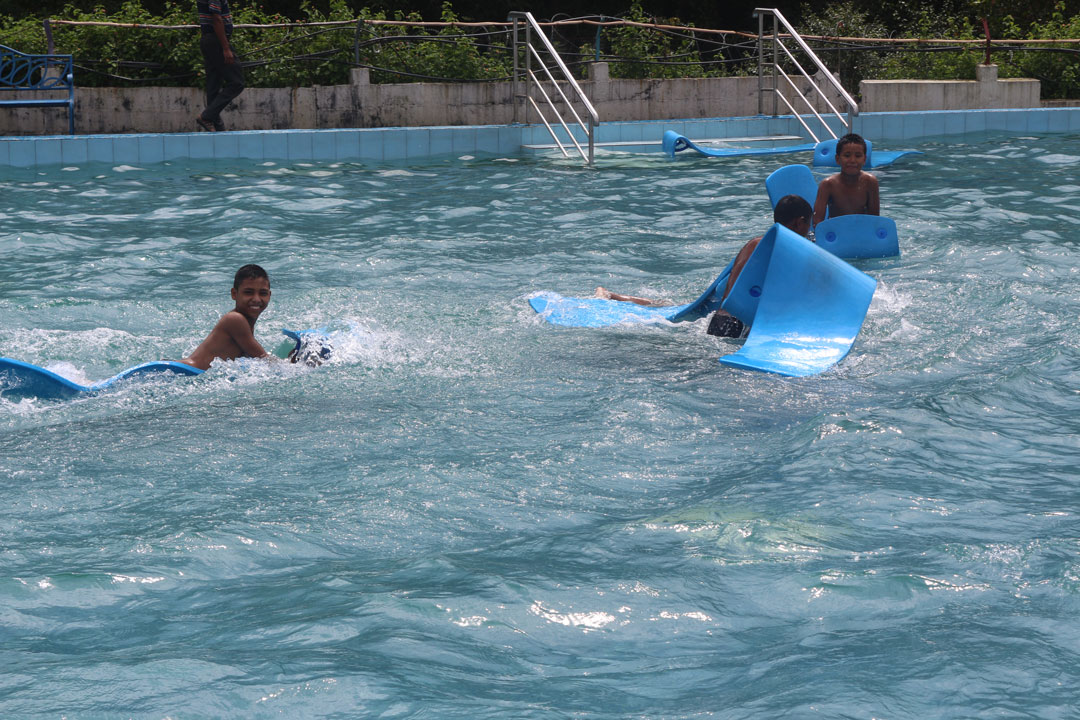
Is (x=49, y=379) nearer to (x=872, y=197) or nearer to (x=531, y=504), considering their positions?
(x=531, y=504)

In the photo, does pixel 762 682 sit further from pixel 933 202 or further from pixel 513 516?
pixel 933 202

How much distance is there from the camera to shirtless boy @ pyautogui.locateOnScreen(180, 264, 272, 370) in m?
6.73

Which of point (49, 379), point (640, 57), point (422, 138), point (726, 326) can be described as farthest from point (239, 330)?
point (640, 57)

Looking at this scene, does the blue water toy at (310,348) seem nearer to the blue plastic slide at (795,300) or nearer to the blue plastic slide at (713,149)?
the blue plastic slide at (795,300)

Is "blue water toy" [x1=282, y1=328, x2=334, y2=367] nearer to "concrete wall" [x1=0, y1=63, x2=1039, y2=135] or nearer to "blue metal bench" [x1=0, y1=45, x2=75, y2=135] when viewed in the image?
"blue metal bench" [x1=0, y1=45, x2=75, y2=135]

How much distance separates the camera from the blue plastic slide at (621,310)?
7.83 metres

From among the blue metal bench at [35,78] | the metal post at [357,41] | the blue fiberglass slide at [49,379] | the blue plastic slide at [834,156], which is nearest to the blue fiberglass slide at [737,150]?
the blue plastic slide at [834,156]

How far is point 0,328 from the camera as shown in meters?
7.86

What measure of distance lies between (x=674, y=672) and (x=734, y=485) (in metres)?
1.57

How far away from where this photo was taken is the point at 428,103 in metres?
16.2

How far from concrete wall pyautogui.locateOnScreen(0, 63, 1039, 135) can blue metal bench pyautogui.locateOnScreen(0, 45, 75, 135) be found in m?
0.19

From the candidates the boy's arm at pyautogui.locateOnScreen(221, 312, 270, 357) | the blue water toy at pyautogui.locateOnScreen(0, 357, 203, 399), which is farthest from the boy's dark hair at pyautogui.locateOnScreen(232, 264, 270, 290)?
the blue water toy at pyautogui.locateOnScreen(0, 357, 203, 399)

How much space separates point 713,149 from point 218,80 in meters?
6.05


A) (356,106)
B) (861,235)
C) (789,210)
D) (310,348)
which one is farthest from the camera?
(356,106)
